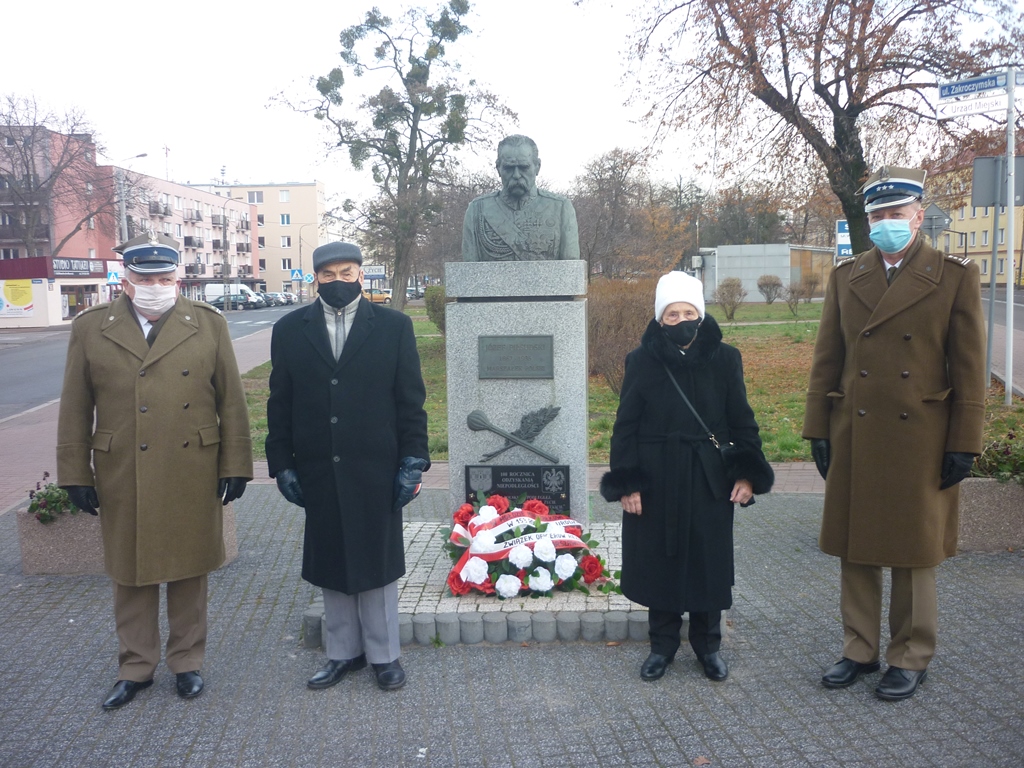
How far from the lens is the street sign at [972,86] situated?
9.82m

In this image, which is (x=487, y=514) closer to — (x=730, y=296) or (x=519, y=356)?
(x=519, y=356)

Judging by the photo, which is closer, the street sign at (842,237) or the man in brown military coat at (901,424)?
the man in brown military coat at (901,424)

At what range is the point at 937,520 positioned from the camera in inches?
166

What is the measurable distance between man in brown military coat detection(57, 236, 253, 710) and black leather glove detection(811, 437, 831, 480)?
2773mm

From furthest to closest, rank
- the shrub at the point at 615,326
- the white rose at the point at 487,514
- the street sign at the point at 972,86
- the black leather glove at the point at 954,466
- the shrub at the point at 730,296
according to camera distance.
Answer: the shrub at the point at 730,296, the shrub at the point at 615,326, the street sign at the point at 972,86, the white rose at the point at 487,514, the black leather glove at the point at 954,466

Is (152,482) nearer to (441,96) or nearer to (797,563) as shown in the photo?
(797,563)

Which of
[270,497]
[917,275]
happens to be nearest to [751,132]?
[270,497]

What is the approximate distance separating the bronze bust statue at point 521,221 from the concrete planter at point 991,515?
3235mm

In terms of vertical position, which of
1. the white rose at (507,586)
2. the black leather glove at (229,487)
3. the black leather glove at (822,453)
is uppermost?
the black leather glove at (822,453)

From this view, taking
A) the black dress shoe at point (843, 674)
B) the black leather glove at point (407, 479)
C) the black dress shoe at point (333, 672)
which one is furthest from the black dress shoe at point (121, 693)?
the black dress shoe at point (843, 674)

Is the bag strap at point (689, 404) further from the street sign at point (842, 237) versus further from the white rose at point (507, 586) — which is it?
the street sign at point (842, 237)

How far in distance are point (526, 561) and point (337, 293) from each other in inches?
75.5

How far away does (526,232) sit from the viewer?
254 inches

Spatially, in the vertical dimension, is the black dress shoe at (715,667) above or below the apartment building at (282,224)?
below
